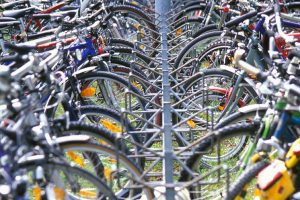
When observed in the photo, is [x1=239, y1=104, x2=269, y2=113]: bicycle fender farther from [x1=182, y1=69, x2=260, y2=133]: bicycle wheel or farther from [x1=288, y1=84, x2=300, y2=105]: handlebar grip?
[x1=182, y1=69, x2=260, y2=133]: bicycle wheel

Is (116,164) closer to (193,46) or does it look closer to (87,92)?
(87,92)

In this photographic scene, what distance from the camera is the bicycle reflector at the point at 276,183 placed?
10.8 feet

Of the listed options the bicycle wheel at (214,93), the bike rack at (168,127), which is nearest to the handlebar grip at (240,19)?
the bicycle wheel at (214,93)

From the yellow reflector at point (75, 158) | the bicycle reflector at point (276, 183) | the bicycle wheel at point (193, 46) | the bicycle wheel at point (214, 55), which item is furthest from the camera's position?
the bicycle wheel at point (193, 46)

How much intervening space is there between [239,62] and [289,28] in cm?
201

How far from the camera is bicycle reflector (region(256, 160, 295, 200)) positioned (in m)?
3.30

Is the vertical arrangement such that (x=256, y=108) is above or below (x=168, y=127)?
above

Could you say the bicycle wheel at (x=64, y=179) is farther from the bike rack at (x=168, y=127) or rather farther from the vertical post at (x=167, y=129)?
the vertical post at (x=167, y=129)

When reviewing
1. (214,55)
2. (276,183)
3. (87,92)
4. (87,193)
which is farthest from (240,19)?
(276,183)

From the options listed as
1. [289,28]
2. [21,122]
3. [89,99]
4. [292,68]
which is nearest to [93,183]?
[21,122]

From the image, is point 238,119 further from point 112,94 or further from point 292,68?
point 112,94

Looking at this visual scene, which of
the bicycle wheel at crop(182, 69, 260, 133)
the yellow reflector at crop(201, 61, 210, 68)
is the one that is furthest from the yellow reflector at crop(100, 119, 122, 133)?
the yellow reflector at crop(201, 61, 210, 68)

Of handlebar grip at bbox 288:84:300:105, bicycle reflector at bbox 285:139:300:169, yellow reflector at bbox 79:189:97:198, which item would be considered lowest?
yellow reflector at bbox 79:189:97:198

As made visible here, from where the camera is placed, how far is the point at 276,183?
3301 mm
